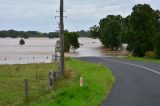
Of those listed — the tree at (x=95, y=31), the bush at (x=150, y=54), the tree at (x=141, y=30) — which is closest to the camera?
the bush at (x=150, y=54)

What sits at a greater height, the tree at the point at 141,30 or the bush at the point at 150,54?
the tree at the point at 141,30

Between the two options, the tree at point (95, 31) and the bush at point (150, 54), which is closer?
the bush at point (150, 54)

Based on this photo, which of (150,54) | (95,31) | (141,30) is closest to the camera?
(150,54)

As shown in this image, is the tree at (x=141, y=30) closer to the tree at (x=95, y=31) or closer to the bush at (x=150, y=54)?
the bush at (x=150, y=54)

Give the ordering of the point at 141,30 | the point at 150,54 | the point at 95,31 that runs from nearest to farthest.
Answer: the point at 150,54 → the point at 141,30 → the point at 95,31

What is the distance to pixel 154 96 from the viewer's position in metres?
20.2

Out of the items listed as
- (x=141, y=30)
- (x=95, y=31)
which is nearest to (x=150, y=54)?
(x=141, y=30)

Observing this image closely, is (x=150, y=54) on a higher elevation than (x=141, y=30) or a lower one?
lower

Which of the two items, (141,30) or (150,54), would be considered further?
(141,30)

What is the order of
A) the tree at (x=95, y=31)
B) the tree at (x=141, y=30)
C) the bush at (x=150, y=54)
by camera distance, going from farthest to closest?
1. the tree at (x=95, y=31)
2. the tree at (x=141, y=30)
3. the bush at (x=150, y=54)

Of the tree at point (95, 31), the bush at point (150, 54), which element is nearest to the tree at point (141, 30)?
the bush at point (150, 54)

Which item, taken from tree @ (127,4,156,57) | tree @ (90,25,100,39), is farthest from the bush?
tree @ (90,25,100,39)

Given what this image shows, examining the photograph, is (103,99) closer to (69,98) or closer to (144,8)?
(69,98)

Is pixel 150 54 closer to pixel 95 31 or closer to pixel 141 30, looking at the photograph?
pixel 141 30
